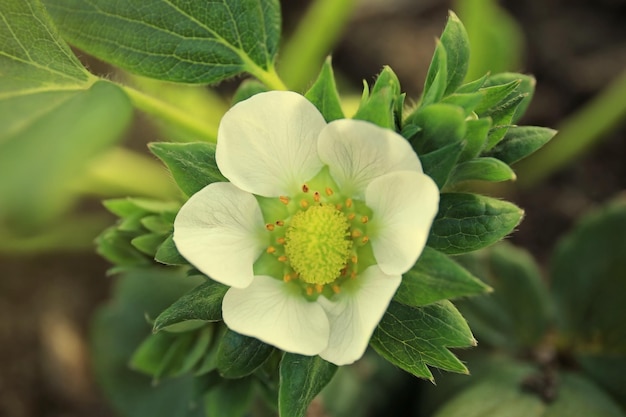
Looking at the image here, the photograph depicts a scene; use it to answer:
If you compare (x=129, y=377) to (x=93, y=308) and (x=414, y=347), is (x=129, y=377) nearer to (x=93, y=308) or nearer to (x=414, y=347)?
(x=93, y=308)

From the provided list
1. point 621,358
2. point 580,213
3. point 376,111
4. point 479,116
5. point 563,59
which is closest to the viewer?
point 376,111

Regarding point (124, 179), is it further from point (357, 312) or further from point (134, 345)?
point (357, 312)

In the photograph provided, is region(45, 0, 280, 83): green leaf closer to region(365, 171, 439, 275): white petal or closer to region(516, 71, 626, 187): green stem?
region(365, 171, 439, 275): white petal

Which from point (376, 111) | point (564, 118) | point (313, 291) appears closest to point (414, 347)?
point (313, 291)

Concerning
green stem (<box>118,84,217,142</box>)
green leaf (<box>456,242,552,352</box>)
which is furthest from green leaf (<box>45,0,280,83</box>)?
green leaf (<box>456,242,552,352</box>)

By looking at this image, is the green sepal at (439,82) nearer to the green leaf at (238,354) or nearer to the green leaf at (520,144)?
the green leaf at (520,144)

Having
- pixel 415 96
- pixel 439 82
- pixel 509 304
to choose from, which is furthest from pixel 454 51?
pixel 415 96
